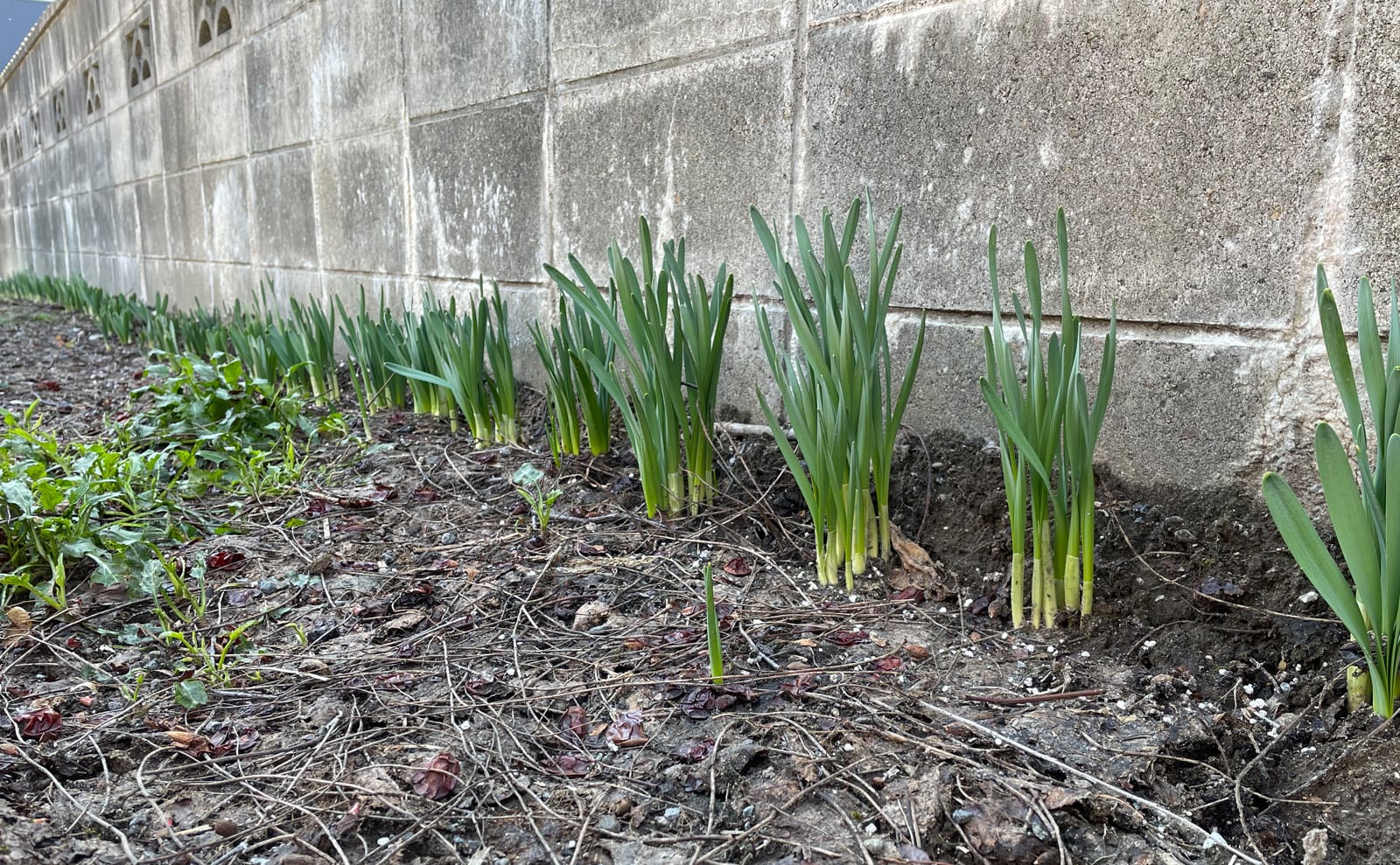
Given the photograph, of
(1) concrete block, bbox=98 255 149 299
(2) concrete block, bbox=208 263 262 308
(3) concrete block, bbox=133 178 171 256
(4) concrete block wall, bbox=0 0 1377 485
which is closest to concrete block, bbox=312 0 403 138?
(4) concrete block wall, bbox=0 0 1377 485

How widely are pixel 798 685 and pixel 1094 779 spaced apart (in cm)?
42

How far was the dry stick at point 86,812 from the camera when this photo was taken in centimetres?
107

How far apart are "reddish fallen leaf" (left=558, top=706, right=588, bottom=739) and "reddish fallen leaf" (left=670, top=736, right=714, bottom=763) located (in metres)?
0.14

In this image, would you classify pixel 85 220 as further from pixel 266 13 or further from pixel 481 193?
pixel 481 193

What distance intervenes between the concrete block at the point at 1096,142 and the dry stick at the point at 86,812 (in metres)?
1.61

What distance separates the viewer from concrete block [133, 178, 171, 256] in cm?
673

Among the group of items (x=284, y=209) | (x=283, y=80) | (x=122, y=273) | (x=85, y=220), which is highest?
(x=283, y=80)

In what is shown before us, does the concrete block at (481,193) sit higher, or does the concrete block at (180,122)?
the concrete block at (180,122)

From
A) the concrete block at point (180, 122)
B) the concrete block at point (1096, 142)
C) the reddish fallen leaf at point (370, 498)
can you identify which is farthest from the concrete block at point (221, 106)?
the concrete block at point (1096, 142)

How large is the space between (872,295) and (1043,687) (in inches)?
26.4

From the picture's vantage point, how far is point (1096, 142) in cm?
164

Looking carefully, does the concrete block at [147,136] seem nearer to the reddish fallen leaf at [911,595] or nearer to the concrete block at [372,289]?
the concrete block at [372,289]

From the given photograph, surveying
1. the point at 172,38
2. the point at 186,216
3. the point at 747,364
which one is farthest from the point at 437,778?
the point at 172,38

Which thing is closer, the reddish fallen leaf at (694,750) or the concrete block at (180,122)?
the reddish fallen leaf at (694,750)
